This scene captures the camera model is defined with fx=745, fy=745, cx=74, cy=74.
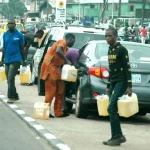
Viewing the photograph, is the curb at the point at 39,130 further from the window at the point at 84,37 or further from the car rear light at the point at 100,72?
the window at the point at 84,37

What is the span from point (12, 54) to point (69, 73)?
2.90 m

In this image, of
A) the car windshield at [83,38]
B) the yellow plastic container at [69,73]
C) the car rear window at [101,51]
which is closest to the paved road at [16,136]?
the yellow plastic container at [69,73]

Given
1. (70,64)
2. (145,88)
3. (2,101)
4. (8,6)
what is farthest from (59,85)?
(8,6)

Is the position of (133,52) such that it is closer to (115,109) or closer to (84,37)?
(115,109)

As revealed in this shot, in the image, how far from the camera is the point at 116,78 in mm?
10766

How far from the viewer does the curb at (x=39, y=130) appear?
10.5 metres

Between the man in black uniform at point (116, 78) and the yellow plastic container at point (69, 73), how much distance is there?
2.80m

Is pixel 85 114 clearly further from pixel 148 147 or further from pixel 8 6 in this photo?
pixel 8 6

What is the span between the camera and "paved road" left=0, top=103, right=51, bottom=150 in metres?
10.6

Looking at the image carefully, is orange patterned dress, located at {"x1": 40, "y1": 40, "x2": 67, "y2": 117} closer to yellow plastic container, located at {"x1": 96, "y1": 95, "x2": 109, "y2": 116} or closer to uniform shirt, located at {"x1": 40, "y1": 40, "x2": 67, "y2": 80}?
uniform shirt, located at {"x1": 40, "y1": 40, "x2": 67, "y2": 80}

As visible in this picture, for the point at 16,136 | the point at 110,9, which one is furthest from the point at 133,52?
the point at 110,9

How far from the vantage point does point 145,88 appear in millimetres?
13281

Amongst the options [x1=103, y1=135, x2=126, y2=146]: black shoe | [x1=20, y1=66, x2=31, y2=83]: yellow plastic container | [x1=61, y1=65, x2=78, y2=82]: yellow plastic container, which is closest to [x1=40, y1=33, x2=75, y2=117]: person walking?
[x1=61, y1=65, x2=78, y2=82]: yellow plastic container

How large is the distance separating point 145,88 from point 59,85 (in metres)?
1.72
